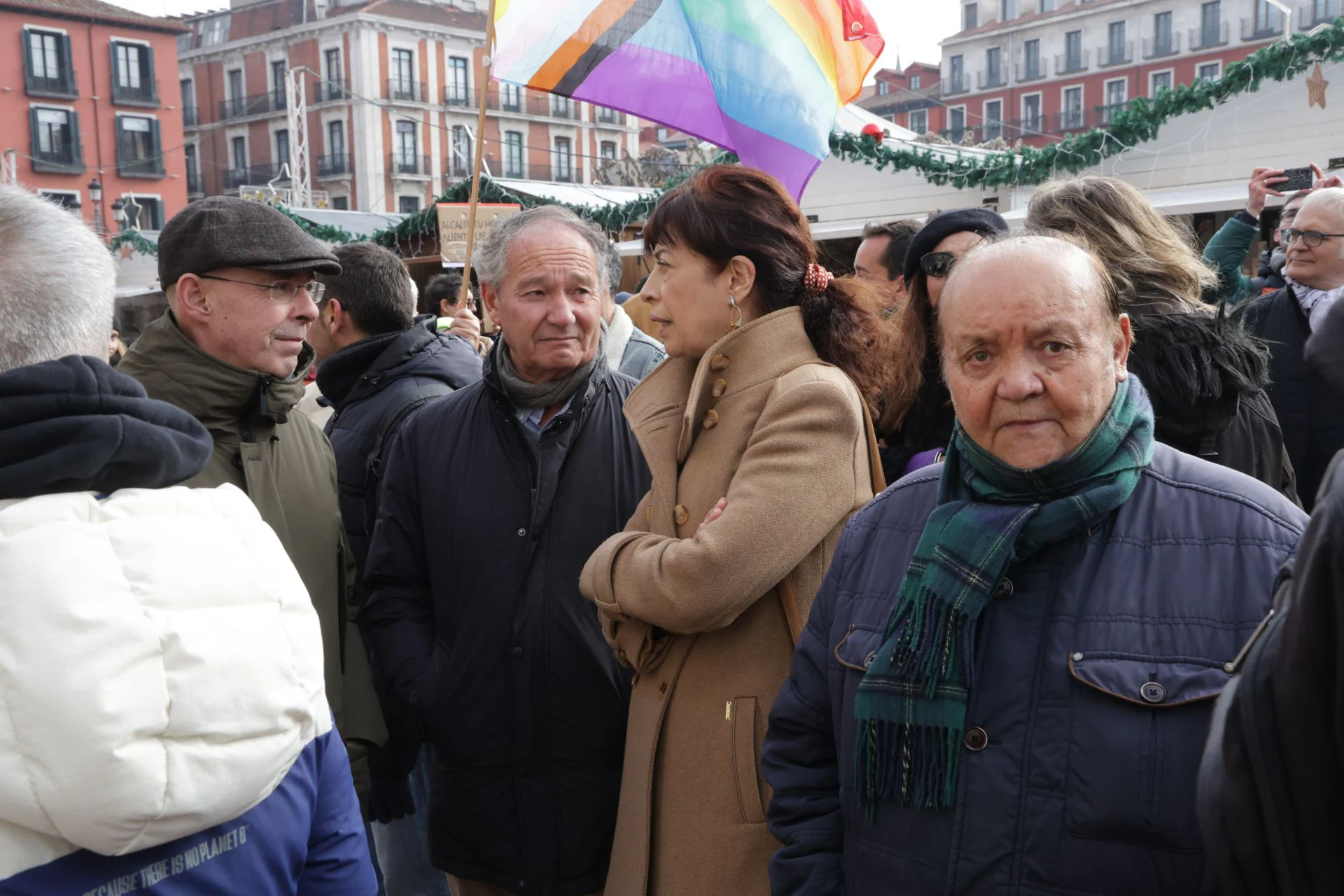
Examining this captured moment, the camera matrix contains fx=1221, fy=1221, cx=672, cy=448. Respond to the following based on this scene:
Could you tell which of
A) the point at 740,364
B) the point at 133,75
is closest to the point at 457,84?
the point at 133,75

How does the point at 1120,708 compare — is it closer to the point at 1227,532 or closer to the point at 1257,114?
the point at 1227,532

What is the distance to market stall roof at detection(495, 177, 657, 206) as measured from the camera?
12891 millimetres

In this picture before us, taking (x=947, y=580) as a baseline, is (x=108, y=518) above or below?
above

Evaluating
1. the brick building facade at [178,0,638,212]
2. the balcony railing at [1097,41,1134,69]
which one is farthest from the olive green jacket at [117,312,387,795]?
the balcony railing at [1097,41,1134,69]

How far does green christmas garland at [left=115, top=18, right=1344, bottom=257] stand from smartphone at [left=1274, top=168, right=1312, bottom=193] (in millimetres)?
3403

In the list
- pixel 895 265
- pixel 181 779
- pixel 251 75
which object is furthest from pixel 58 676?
pixel 251 75

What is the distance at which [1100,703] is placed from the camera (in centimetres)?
163

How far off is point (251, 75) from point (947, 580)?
205 feet

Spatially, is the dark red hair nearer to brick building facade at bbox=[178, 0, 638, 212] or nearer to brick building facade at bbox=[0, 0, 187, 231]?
brick building facade at bbox=[0, 0, 187, 231]

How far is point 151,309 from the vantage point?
2122cm

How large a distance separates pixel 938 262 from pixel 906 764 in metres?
1.84

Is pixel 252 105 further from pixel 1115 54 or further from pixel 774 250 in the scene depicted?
pixel 774 250

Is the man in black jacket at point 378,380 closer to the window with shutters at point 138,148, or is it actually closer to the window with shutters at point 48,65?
the window with shutters at point 138,148

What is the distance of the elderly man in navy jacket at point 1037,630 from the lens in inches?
63.0
